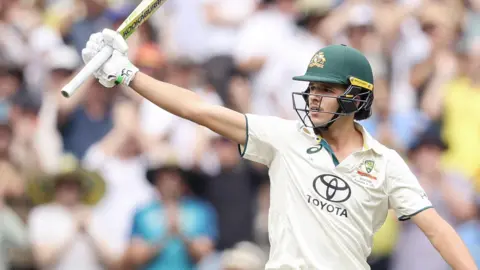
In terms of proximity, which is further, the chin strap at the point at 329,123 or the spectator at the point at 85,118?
the spectator at the point at 85,118

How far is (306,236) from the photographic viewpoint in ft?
23.2

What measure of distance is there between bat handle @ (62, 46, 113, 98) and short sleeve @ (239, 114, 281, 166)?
0.95 metres

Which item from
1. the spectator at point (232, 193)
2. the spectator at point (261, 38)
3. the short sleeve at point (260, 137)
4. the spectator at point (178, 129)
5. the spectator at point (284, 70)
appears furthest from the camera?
the spectator at point (261, 38)

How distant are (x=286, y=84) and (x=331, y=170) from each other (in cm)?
567

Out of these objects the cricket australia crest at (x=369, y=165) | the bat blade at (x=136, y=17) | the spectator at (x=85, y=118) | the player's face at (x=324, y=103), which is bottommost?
the cricket australia crest at (x=369, y=165)

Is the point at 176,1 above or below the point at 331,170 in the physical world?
above

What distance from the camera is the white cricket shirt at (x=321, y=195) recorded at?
23.3 ft

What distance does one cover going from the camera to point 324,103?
24.0 feet

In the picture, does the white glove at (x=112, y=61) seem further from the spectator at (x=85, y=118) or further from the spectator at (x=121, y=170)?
the spectator at (x=85, y=118)

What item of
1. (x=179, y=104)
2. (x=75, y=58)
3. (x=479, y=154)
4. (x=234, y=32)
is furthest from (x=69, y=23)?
(x=179, y=104)

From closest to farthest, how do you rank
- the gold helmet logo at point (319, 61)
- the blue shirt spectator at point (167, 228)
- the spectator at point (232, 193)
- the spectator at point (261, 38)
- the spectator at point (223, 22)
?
1. the gold helmet logo at point (319, 61)
2. the blue shirt spectator at point (167, 228)
3. the spectator at point (232, 193)
4. the spectator at point (261, 38)
5. the spectator at point (223, 22)

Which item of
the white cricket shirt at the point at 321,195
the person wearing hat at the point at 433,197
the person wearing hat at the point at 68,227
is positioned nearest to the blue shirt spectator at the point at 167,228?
the person wearing hat at the point at 68,227

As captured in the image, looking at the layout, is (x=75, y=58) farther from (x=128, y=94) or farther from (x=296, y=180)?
(x=296, y=180)

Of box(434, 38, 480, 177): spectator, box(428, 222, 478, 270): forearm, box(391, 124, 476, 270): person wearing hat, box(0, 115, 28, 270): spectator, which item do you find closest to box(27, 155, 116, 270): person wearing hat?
box(0, 115, 28, 270): spectator
